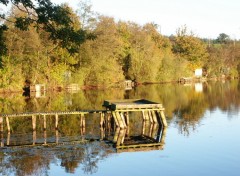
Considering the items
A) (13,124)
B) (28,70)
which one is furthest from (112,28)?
(13,124)

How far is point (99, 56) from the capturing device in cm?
7269

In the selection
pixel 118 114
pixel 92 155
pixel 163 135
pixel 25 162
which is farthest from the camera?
pixel 118 114

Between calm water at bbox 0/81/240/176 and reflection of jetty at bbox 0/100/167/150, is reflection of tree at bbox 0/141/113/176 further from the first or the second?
reflection of jetty at bbox 0/100/167/150

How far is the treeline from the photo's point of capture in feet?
199

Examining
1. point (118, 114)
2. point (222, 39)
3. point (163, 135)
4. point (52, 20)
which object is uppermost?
point (222, 39)

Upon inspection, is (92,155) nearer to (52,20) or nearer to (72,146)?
(72,146)

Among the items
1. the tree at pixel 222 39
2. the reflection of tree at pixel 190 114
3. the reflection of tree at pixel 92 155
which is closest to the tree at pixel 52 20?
the reflection of tree at pixel 92 155

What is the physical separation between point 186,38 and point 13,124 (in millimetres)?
76551

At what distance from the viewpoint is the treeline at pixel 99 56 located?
199 feet

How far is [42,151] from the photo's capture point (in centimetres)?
2164

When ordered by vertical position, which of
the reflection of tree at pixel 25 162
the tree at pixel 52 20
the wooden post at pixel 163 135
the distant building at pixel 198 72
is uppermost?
the distant building at pixel 198 72

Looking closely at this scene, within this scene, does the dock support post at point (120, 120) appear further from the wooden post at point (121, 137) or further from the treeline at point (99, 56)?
the treeline at point (99, 56)

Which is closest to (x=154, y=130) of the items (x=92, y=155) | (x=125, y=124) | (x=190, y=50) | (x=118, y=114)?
(x=125, y=124)

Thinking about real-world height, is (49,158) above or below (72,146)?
below
